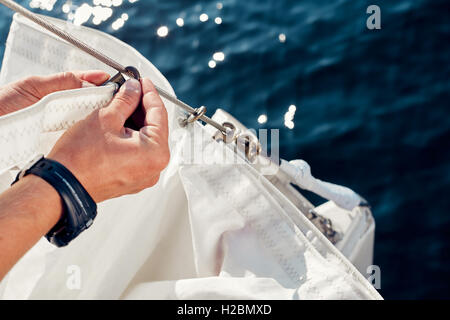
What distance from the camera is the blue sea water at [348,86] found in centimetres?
285

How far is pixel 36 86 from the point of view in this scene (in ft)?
4.63

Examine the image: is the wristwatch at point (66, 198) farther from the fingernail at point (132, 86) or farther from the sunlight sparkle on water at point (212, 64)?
the sunlight sparkle on water at point (212, 64)

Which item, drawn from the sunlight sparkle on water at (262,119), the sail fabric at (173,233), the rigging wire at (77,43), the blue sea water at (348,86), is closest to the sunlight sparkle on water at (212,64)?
the blue sea water at (348,86)

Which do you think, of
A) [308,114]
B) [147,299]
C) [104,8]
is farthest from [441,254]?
[104,8]

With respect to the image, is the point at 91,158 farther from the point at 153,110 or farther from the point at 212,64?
the point at 212,64

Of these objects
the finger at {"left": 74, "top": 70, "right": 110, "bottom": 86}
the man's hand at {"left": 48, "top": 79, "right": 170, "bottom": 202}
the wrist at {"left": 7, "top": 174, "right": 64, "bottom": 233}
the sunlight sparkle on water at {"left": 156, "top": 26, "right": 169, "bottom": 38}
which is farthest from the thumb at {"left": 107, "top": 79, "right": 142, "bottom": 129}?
the sunlight sparkle on water at {"left": 156, "top": 26, "right": 169, "bottom": 38}

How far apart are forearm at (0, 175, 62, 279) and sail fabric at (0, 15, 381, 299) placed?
124mm

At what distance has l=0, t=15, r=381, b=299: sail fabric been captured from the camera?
1.26 m

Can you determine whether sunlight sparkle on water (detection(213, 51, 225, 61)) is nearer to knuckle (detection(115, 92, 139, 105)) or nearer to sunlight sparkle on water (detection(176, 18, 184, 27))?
sunlight sparkle on water (detection(176, 18, 184, 27))

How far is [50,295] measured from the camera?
4.95ft

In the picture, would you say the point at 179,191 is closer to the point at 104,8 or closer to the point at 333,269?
the point at 333,269

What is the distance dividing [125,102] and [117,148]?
0.15 metres
